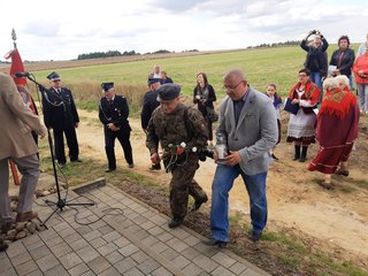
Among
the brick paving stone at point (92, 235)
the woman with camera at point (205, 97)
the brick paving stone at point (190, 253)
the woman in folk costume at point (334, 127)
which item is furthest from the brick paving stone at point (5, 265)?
the woman with camera at point (205, 97)

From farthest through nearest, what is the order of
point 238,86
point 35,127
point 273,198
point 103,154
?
point 103,154, point 273,198, point 35,127, point 238,86

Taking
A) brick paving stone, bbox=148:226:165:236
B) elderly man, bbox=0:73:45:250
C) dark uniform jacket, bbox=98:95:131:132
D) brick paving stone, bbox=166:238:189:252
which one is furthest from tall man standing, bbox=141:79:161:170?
brick paving stone, bbox=166:238:189:252

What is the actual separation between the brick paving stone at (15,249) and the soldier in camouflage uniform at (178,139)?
Result: 6.08 feet

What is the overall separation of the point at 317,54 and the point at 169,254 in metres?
7.62

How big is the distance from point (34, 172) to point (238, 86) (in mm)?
2904

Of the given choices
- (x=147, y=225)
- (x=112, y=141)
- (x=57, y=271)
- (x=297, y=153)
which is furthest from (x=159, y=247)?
(x=297, y=153)

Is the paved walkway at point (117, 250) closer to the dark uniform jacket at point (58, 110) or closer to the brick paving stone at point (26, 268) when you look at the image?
the brick paving stone at point (26, 268)

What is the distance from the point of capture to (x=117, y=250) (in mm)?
4098

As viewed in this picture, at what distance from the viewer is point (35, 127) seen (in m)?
4.45

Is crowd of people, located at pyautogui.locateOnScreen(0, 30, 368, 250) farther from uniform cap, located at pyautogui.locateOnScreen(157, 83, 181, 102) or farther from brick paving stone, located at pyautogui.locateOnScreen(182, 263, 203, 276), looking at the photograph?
brick paving stone, located at pyautogui.locateOnScreen(182, 263, 203, 276)

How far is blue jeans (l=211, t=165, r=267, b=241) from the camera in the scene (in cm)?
400

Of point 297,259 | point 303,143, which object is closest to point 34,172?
point 297,259

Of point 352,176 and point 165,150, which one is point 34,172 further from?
point 352,176

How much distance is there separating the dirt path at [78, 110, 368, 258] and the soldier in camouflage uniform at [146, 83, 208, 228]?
4.94ft
